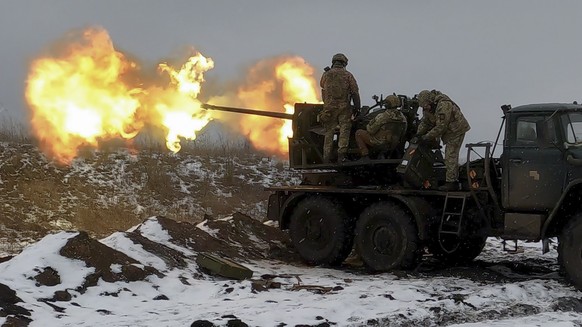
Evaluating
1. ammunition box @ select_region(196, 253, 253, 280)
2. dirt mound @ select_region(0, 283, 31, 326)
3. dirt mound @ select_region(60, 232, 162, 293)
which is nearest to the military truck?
ammunition box @ select_region(196, 253, 253, 280)

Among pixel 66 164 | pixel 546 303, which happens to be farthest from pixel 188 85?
pixel 66 164

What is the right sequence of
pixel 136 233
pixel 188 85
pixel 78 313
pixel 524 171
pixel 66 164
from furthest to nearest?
pixel 66 164, pixel 188 85, pixel 136 233, pixel 524 171, pixel 78 313

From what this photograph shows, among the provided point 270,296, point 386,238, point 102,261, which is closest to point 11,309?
point 102,261

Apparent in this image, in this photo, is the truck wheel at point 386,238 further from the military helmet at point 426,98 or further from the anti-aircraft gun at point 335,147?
the military helmet at point 426,98

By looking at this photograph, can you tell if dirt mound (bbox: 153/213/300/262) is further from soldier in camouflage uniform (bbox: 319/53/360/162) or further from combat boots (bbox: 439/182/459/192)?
combat boots (bbox: 439/182/459/192)

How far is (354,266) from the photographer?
12.2 metres

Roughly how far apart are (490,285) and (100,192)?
16.2 m

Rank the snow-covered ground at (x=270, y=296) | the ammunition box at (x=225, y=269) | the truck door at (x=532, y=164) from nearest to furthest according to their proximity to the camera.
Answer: the snow-covered ground at (x=270, y=296) → the truck door at (x=532, y=164) → the ammunition box at (x=225, y=269)

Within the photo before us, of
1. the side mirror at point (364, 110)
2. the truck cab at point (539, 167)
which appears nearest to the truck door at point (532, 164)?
the truck cab at point (539, 167)

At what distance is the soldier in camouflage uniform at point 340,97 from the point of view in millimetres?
12008

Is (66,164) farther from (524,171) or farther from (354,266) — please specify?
(524,171)

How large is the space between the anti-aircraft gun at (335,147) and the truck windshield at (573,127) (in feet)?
9.38

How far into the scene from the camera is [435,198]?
36.2ft

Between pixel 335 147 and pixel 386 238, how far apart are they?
7.25 ft
